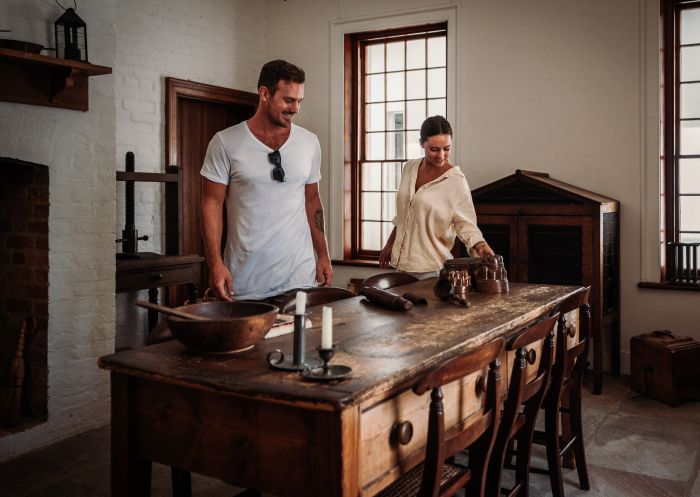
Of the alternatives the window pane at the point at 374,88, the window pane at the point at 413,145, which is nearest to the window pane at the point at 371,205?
the window pane at the point at 413,145

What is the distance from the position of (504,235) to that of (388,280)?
2022mm

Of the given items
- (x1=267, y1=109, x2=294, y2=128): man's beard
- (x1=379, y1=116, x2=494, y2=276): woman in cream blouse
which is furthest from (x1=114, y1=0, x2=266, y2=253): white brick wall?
(x1=267, y1=109, x2=294, y2=128): man's beard

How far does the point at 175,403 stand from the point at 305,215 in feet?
5.90

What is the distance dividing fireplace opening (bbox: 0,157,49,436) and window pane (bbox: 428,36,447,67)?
144 inches

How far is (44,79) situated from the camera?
383cm

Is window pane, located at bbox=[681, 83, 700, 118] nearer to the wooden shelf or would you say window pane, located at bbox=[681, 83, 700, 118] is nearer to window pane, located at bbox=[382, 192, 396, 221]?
window pane, located at bbox=[382, 192, 396, 221]

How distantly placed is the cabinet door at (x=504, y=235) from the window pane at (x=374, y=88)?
71.0 inches

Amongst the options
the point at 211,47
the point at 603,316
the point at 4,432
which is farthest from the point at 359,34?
the point at 4,432

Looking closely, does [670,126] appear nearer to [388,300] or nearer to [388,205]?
[388,205]

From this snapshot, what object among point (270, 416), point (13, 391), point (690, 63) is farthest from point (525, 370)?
point (690, 63)

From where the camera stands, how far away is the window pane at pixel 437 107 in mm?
6418

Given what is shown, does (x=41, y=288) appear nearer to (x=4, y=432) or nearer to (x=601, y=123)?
(x=4, y=432)

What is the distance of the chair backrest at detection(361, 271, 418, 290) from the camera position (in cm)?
361

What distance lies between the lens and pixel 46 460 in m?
3.79
